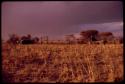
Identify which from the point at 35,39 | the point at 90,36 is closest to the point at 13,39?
the point at 35,39

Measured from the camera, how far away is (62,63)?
4777 mm

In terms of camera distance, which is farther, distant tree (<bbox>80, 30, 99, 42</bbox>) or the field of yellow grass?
distant tree (<bbox>80, 30, 99, 42</bbox>)

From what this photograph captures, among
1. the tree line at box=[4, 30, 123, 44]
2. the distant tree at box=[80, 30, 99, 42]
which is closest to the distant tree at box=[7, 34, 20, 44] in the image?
the tree line at box=[4, 30, 123, 44]

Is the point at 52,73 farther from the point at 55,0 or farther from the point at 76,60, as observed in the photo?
the point at 55,0

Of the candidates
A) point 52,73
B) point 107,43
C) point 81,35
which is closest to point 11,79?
point 52,73

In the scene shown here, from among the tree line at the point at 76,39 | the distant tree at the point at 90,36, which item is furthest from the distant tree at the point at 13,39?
the distant tree at the point at 90,36

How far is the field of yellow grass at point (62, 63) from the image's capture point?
167 inches

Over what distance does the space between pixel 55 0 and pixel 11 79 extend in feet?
4.38

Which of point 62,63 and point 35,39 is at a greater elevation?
point 35,39

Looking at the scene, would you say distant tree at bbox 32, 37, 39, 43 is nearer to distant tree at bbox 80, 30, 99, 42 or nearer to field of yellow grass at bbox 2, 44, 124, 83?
field of yellow grass at bbox 2, 44, 124, 83

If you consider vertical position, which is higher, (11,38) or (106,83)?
(11,38)

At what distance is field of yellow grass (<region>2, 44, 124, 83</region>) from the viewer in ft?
13.9

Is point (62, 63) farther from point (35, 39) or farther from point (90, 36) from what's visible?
point (90, 36)

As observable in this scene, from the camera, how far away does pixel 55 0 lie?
3.92 metres
